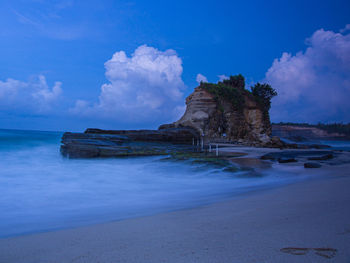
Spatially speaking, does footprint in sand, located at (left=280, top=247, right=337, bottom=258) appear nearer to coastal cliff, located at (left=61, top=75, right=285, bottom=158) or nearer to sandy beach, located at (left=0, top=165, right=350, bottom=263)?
sandy beach, located at (left=0, top=165, right=350, bottom=263)

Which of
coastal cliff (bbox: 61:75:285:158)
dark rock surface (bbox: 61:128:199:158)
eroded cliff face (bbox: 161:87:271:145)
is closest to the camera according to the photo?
dark rock surface (bbox: 61:128:199:158)

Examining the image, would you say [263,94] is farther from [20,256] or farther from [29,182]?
[20,256]

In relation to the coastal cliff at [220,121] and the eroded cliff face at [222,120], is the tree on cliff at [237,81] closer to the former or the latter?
the coastal cliff at [220,121]

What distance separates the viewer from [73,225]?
3.39 meters

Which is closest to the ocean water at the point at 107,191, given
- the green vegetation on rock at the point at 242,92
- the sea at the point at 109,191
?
the sea at the point at 109,191

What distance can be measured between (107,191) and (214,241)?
511 cm

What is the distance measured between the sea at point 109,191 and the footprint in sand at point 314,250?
2.74 metres

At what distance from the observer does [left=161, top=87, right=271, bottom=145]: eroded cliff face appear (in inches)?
1198

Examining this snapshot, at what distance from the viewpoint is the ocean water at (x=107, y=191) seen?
3904mm

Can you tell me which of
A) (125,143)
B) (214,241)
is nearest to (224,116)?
(125,143)

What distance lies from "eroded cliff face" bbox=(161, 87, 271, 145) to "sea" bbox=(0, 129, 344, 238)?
20216 mm

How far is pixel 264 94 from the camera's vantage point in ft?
123

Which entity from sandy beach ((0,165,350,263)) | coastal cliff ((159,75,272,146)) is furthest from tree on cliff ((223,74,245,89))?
sandy beach ((0,165,350,263))

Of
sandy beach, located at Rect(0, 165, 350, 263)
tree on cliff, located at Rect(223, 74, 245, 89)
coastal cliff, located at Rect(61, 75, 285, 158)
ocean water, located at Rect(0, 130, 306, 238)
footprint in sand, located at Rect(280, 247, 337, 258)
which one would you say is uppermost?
tree on cliff, located at Rect(223, 74, 245, 89)
